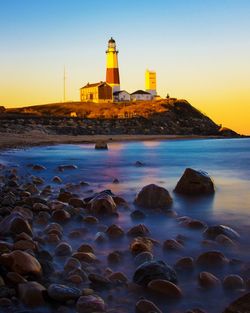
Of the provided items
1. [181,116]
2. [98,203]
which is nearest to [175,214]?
[98,203]

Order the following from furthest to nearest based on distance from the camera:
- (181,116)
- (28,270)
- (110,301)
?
(181,116) → (28,270) → (110,301)

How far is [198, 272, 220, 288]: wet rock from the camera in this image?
3.63m

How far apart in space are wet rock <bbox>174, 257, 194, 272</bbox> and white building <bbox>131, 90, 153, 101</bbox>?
81472 millimetres

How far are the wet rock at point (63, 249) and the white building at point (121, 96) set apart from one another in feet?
253

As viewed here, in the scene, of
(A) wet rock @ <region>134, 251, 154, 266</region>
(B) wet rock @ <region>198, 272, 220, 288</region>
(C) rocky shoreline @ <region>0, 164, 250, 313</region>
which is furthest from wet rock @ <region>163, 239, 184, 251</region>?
(B) wet rock @ <region>198, 272, 220, 288</region>

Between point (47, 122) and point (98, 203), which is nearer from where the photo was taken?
point (98, 203)

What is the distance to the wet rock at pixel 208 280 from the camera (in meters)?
3.63

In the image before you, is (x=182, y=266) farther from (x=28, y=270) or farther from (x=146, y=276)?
(x=28, y=270)

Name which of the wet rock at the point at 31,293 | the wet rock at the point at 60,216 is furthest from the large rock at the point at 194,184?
the wet rock at the point at 31,293

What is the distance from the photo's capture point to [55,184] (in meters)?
10.4

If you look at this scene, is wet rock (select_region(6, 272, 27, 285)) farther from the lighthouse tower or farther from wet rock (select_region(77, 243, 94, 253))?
the lighthouse tower

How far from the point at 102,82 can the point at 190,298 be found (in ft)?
259

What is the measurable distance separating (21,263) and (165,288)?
3.74 feet

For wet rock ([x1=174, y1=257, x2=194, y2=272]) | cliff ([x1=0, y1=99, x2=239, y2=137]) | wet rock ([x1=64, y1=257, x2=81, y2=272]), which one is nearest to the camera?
wet rock ([x1=64, y1=257, x2=81, y2=272])
